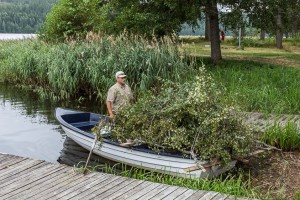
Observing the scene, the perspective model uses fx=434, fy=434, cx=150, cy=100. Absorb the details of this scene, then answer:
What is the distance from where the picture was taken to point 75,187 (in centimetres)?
630

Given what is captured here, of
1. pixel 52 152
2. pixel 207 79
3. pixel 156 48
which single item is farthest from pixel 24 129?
pixel 207 79

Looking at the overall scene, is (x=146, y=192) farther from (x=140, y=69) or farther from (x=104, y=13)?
(x=104, y=13)

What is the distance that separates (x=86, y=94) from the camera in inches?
667

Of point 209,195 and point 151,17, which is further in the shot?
point 151,17

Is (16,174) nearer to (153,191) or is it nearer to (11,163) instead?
(11,163)

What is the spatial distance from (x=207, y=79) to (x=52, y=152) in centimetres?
460

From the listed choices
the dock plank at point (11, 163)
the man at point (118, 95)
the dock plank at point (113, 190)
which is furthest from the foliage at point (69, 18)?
the dock plank at point (113, 190)

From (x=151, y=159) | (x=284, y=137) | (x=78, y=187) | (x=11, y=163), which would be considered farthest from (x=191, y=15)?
(x=78, y=187)

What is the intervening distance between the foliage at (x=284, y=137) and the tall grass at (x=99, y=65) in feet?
18.3

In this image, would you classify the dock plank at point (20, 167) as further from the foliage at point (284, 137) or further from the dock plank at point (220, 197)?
the foliage at point (284, 137)

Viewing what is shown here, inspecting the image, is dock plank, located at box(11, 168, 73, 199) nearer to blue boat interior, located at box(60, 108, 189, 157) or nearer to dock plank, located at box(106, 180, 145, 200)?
dock plank, located at box(106, 180, 145, 200)

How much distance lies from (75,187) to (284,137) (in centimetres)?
458

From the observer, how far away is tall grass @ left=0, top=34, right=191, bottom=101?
14.9 m

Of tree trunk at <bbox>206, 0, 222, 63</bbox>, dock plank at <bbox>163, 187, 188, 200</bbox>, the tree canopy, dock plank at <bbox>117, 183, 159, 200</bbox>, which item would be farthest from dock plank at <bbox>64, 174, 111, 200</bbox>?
tree trunk at <bbox>206, 0, 222, 63</bbox>
